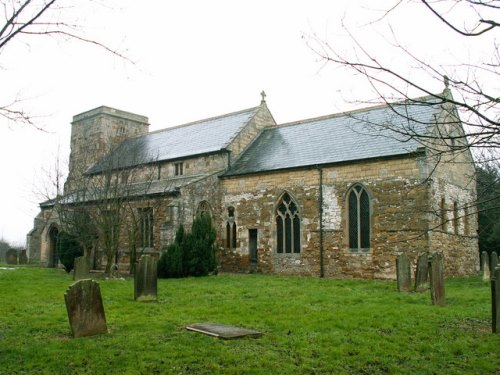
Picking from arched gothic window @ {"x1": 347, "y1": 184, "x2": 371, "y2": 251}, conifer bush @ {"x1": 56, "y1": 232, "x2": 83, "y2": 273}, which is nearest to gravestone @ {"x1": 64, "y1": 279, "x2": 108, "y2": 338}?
arched gothic window @ {"x1": 347, "y1": 184, "x2": 371, "y2": 251}

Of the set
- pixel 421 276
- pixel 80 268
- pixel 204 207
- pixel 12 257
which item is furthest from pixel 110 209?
pixel 12 257

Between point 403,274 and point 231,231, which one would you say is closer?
point 403,274

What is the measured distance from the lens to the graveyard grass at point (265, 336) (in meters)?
6.61

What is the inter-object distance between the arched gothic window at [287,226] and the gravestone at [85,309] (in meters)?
13.7

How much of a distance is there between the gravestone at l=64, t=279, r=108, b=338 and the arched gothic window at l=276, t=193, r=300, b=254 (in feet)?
45.0

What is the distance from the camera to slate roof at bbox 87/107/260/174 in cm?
2552

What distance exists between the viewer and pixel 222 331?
820 cm

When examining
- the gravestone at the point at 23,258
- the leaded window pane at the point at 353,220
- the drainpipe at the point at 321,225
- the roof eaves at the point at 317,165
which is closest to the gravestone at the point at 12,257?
the gravestone at the point at 23,258

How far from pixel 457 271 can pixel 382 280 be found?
437 cm

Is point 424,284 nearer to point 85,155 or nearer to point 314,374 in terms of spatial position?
point 314,374

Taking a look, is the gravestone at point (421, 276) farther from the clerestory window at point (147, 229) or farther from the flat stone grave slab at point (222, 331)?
the clerestory window at point (147, 229)

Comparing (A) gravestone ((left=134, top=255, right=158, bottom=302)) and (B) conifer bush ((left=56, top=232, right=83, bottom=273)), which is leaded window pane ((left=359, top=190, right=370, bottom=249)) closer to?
(A) gravestone ((left=134, top=255, right=158, bottom=302))

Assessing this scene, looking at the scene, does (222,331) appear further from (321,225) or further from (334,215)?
(321,225)

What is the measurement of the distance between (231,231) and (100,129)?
16.5 metres
